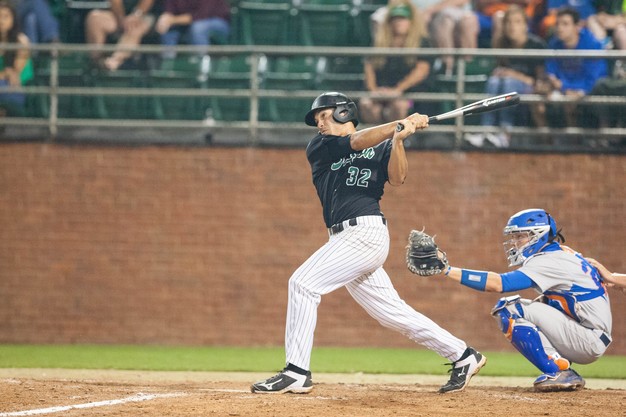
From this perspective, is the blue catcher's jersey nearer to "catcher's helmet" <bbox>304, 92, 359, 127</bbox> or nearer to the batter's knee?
the batter's knee

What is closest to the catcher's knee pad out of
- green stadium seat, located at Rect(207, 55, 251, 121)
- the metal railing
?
the metal railing

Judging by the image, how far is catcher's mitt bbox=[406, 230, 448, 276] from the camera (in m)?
6.64

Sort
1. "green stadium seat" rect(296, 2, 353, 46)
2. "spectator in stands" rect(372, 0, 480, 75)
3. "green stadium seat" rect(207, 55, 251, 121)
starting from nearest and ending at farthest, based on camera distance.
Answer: "green stadium seat" rect(207, 55, 251, 121)
"spectator in stands" rect(372, 0, 480, 75)
"green stadium seat" rect(296, 2, 353, 46)

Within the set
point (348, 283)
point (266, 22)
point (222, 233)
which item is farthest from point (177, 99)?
point (348, 283)

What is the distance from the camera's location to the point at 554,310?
276 inches

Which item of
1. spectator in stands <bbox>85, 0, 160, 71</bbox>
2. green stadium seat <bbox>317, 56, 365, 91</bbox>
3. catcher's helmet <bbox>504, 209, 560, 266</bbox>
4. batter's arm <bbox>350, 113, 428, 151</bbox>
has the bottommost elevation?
catcher's helmet <bbox>504, 209, 560, 266</bbox>

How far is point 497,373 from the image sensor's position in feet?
29.9

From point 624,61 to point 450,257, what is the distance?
2873 millimetres

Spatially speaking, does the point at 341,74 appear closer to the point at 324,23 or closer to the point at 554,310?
the point at 324,23

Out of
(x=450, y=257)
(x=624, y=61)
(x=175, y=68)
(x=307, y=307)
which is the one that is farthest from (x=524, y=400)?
(x=175, y=68)

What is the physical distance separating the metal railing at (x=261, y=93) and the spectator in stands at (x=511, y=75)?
114 millimetres

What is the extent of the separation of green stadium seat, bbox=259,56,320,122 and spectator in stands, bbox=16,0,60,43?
286 cm

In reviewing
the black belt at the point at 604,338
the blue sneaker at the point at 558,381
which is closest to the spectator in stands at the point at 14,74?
the blue sneaker at the point at 558,381

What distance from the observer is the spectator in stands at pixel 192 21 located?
39.7ft
